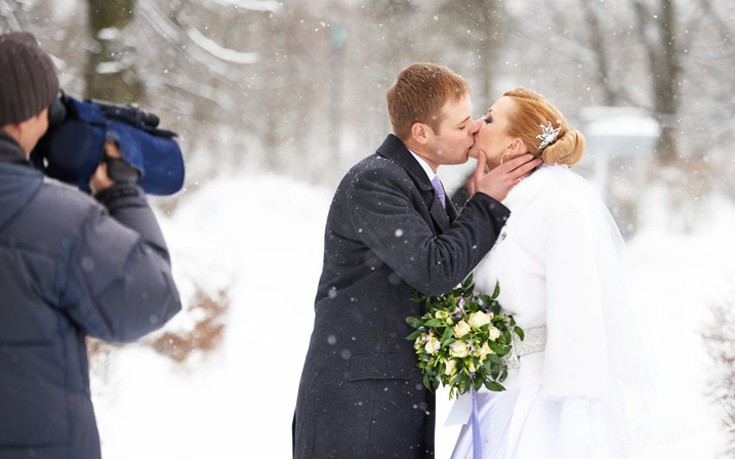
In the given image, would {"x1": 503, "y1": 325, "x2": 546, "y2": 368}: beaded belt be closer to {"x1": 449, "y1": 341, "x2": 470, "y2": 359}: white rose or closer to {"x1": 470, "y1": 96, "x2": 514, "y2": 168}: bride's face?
{"x1": 449, "y1": 341, "x2": 470, "y2": 359}: white rose

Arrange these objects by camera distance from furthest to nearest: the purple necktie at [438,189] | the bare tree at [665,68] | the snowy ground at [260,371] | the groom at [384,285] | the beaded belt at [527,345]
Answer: the bare tree at [665,68] → the snowy ground at [260,371] → the purple necktie at [438,189] → the beaded belt at [527,345] → the groom at [384,285]

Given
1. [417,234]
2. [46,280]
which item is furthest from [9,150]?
[417,234]

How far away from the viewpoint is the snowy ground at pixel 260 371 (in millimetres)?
6332

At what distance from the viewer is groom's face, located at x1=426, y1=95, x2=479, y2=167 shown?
3301 millimetres

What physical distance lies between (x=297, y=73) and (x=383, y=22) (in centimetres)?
358

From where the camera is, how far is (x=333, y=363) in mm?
3166

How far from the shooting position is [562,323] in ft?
9.72

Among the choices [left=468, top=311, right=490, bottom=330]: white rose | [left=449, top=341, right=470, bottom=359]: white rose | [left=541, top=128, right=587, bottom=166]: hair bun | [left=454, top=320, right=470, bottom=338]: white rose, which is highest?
[left=541, top=128, right=587, bottom=166]: hair bun

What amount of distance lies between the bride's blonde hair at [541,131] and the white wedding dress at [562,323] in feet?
0.20

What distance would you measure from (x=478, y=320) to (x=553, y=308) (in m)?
0.28

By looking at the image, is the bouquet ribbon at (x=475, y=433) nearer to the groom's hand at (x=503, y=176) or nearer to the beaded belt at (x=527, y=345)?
the beaded belt at (x=527, y=345)

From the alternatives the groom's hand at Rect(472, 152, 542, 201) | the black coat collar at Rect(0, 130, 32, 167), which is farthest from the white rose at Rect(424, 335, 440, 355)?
the black coat collar at Rect(0, 130, 32, 167)

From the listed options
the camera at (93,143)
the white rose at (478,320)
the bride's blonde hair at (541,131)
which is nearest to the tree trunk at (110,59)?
the bride's blonde hair at (541,131)

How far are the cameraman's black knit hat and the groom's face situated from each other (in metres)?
1.65
